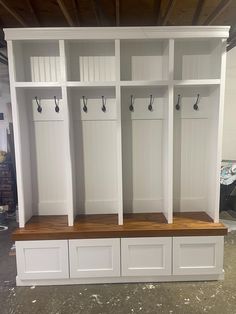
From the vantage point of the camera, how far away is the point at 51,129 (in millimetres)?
2666

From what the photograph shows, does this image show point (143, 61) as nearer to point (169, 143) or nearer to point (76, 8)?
point (76, 8)

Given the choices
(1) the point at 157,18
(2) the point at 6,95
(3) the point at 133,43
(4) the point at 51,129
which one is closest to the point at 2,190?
(2) the point at 6,95

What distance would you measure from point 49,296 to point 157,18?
2.82 meters

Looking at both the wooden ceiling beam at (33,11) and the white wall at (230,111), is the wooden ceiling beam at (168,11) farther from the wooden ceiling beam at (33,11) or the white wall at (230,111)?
the white wall at (230,111)

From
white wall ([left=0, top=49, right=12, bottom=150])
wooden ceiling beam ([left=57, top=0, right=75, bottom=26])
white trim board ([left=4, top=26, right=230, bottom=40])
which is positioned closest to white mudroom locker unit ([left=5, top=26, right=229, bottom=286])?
white trim board ([left=4, top=26, right=230, bottom=40])

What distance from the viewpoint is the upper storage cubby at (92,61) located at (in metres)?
2.56

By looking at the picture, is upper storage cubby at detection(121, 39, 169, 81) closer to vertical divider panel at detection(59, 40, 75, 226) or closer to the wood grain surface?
vertical divider panel at detection(59, 40, 75, 226)

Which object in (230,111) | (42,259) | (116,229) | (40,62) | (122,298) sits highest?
(40,62)

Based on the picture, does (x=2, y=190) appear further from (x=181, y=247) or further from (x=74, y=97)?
(x=181, y=247)

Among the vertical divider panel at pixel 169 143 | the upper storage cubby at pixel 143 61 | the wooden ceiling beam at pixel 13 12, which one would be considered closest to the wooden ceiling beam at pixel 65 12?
the wooden ceiling beam at pixel 13 12

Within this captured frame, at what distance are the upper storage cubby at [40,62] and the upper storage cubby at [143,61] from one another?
69 cm

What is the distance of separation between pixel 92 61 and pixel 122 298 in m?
2.25

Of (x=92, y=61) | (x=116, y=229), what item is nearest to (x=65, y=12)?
(x=92, y=61)

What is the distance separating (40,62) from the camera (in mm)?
2561
